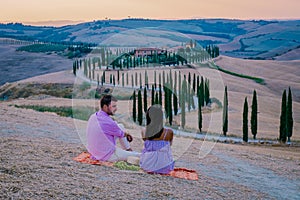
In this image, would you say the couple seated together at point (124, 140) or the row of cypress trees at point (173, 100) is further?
the row of cypress trees at point (173, 100)

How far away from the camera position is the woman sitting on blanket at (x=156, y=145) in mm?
10742

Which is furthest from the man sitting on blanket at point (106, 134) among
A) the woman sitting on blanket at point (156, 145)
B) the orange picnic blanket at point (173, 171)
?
the woman sitting on blanket at point (156, 145)

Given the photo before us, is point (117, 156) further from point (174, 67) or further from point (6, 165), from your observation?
point (174, 67)

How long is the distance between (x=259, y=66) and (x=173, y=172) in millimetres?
127297

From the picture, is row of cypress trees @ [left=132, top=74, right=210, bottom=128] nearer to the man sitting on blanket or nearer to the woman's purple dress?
the man sitting on blanket

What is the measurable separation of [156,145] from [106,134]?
148 centimetres

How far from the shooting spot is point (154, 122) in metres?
10.9

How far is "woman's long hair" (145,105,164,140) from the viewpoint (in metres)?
10.6

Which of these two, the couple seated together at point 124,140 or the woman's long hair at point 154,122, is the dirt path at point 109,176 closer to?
the couple seated together at point 124,140

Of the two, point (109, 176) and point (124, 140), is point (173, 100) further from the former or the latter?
point (109, 176)

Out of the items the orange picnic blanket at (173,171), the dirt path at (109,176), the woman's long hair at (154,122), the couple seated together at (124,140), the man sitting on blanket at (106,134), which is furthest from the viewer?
the orange picnic blanket at (173,171)

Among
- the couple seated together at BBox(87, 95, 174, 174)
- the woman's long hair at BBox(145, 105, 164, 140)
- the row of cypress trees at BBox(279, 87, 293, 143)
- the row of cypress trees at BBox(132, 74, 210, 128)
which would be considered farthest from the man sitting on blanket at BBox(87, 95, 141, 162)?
the row of cypress trees at BBox(279, 87, 293, 143)

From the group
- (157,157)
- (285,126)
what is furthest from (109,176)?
(285,126)

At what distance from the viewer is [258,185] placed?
1392 centimetres
